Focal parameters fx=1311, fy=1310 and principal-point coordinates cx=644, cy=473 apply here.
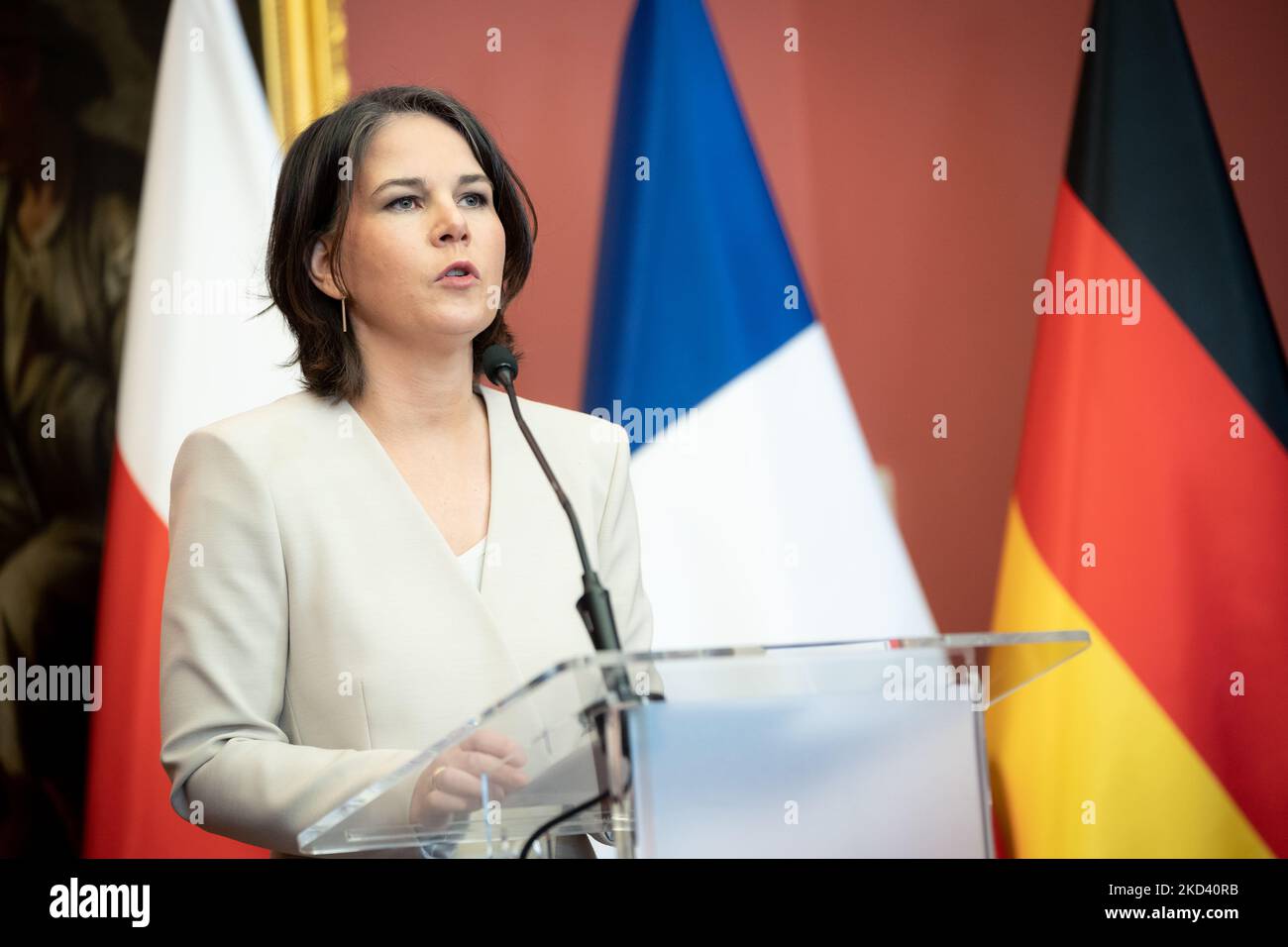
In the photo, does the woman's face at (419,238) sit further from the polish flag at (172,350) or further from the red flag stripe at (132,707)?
the red flag stripe at (132,707)

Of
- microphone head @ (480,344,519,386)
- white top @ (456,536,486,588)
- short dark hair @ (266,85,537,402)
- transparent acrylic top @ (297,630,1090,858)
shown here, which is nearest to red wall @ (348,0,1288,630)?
short dark hair @ (266,85,537,402)

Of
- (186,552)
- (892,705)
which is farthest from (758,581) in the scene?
(892,705)

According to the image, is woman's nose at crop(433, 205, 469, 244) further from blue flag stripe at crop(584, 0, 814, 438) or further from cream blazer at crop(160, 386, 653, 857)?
blue flag stripe at crop(584, 0, 814, 438)

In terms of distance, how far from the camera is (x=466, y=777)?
1117 millimetres

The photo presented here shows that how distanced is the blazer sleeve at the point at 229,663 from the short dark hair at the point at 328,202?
9.0 inches

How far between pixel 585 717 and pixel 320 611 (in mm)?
617

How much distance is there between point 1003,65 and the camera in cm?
303

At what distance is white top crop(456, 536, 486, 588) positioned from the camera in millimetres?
1647

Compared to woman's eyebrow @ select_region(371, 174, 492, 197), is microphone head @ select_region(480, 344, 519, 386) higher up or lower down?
lower down

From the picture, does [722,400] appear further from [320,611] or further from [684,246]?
[320,611]

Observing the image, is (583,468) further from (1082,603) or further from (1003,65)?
(1003,65)
